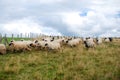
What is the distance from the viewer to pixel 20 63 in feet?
72.1

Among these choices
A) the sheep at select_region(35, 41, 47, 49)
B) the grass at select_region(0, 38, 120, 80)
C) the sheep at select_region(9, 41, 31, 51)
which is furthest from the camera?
the sheep at select_region(35, 41, 47, 49)

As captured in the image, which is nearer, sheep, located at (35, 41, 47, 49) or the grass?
the grass

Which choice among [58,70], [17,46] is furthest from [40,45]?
[58,70]

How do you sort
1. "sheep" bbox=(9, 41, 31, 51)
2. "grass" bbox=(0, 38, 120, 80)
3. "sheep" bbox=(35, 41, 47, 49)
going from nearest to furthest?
1. "grass" bbox=(0, 38, 120, 80)
2. "sheep" bbox=(9, 41, 31, 51)
3. "sheep" bbox=(35, 41, 47, 49)

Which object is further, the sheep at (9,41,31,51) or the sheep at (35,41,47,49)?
the sheep at (35,41,47,49)

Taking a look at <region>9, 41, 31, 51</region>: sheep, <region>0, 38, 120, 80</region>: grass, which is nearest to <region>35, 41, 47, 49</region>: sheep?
<region>9, 41, 31, 51</region>: sheep

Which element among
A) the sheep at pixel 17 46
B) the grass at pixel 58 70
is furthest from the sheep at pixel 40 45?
the grass at pixel 58 70

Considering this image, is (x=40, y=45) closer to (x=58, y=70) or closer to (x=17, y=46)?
(x=17, y=46)

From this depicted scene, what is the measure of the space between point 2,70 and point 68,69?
14.9 ft

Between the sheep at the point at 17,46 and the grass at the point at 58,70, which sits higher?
the sheep at the point at 17,46

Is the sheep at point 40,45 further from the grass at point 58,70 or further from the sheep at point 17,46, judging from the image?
the grass at point 58,70

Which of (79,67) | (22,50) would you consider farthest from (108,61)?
(22,50)

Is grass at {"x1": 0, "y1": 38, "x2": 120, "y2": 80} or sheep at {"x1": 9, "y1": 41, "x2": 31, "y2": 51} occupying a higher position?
sheep at {"x1": 9, "y1": 41, "x2": 31, "y2": 51}

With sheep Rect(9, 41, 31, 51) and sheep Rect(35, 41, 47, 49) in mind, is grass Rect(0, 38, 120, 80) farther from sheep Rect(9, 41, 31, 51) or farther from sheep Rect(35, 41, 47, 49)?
sheep Rect(35, 41, 47, 49)
